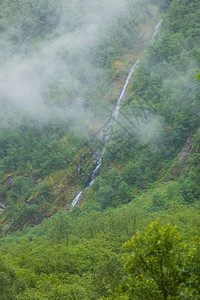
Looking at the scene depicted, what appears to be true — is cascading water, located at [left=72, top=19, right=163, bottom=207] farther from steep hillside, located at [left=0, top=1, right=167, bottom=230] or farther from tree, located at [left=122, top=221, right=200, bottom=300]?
tree, located at [left=122, top=221, right=200, bottom=300]

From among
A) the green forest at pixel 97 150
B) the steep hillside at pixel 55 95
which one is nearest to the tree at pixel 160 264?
the green forest at pixel 97 150

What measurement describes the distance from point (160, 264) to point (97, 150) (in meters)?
79.0

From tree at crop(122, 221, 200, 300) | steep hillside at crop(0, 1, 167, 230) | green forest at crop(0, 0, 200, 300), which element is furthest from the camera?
steep hillside at crop(0, 1, 167, 230)

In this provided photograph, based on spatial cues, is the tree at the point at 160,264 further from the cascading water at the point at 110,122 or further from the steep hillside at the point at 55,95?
the steep hillside at the point at 55,95

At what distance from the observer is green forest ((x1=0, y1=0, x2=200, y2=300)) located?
91.1ft

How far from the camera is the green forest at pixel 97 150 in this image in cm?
2778

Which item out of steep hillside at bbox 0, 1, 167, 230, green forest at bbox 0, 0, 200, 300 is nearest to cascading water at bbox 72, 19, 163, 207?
green forest at bbox 0, 0, 200, 300

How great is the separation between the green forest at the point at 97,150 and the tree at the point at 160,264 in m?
0.05

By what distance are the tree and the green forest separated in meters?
0.05

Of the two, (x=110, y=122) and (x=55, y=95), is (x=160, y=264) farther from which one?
(x=55, y=95)

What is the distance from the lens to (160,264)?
1499 cm

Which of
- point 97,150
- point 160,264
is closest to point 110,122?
point 97,150

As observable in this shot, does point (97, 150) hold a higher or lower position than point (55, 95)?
lower

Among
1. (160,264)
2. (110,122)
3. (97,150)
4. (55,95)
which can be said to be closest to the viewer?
(160,264)
